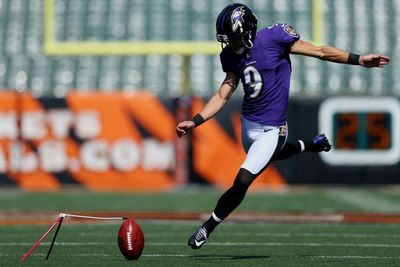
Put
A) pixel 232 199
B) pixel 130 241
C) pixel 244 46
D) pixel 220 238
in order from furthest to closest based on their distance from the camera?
pixel 220 238, pixel 244 46, pixel 232 199, pixel 130 241

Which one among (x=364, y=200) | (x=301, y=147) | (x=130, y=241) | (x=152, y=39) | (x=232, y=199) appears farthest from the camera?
(x=152, y=39)

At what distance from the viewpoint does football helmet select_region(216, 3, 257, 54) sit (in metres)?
8.42

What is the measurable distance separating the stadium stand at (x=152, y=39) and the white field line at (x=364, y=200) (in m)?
3.30

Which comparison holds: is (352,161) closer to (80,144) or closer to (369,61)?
(80,144)

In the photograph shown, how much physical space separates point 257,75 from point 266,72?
7 centimetres

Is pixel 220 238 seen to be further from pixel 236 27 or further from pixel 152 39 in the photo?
pixel 152 39

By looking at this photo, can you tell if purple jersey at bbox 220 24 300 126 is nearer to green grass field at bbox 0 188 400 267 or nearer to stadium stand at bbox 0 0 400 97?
green grass field at bbox 0 188 400 267

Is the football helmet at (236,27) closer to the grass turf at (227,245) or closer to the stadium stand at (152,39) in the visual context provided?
the grass turf at (227,245)

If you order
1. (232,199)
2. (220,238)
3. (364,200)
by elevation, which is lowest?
(364,200)

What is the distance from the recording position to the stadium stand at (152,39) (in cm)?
2055

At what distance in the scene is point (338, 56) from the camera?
27.7 ft

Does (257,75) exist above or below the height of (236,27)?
below

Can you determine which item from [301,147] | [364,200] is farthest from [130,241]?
[364,200]

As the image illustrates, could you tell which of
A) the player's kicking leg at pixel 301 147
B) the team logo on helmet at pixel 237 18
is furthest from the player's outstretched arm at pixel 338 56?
the player's kicking leg at pixel 301 147
